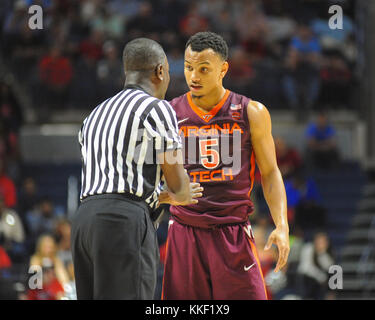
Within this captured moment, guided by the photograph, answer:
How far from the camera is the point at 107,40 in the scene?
45.4ft

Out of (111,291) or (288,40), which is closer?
(111,291)

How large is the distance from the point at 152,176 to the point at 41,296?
15.2 feet

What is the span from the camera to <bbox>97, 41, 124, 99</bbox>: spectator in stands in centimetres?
1318

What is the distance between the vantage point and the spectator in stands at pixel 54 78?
13148mm

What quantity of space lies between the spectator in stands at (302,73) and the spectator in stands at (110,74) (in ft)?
10.1

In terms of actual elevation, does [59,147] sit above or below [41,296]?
above

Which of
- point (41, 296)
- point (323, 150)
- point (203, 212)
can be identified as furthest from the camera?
point (323, 150)

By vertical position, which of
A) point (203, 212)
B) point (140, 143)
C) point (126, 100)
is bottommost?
point (203, 212)

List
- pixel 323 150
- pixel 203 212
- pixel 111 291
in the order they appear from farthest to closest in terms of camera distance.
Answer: pixel 323 150, pixel 203 212, pixel 111 291

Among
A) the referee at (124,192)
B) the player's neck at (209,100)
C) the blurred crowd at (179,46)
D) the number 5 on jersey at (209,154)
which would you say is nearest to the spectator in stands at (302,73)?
the blurred crowd at (179,46)

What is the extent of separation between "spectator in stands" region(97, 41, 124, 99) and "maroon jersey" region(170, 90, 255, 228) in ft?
27.1

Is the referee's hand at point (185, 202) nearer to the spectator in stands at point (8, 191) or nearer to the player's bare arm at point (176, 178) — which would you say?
the player's bare arm at point (176, 178)

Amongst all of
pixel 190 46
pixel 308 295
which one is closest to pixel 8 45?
pixel 308 295

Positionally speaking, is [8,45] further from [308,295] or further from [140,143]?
[140,143]
